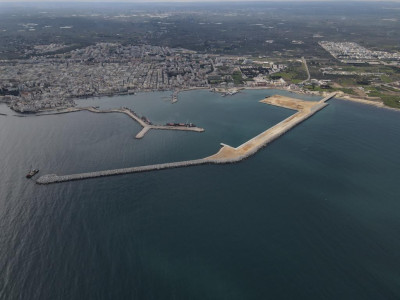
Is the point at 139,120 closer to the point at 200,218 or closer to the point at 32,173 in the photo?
the point at 32,173

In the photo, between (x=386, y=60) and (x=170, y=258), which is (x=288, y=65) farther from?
(x=170, y=258)

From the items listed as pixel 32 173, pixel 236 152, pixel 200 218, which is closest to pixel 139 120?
pixel 236 152

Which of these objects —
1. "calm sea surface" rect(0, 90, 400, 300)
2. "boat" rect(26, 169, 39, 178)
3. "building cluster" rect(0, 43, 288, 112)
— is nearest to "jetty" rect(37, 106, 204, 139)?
"calm sea surface" rect(0, 90, 400, 300)

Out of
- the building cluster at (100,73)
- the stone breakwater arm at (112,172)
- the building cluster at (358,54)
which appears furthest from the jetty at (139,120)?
the building cluster at (358,54)

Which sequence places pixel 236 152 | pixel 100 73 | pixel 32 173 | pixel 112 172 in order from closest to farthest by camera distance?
pixel 32 173 < pixel 112 172 < pixel 236 152 < pixel 100 73

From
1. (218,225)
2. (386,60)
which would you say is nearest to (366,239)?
(218,225)

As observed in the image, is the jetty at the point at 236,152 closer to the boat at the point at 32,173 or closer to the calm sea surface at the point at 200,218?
the calm sea surface at the point at 200,218
